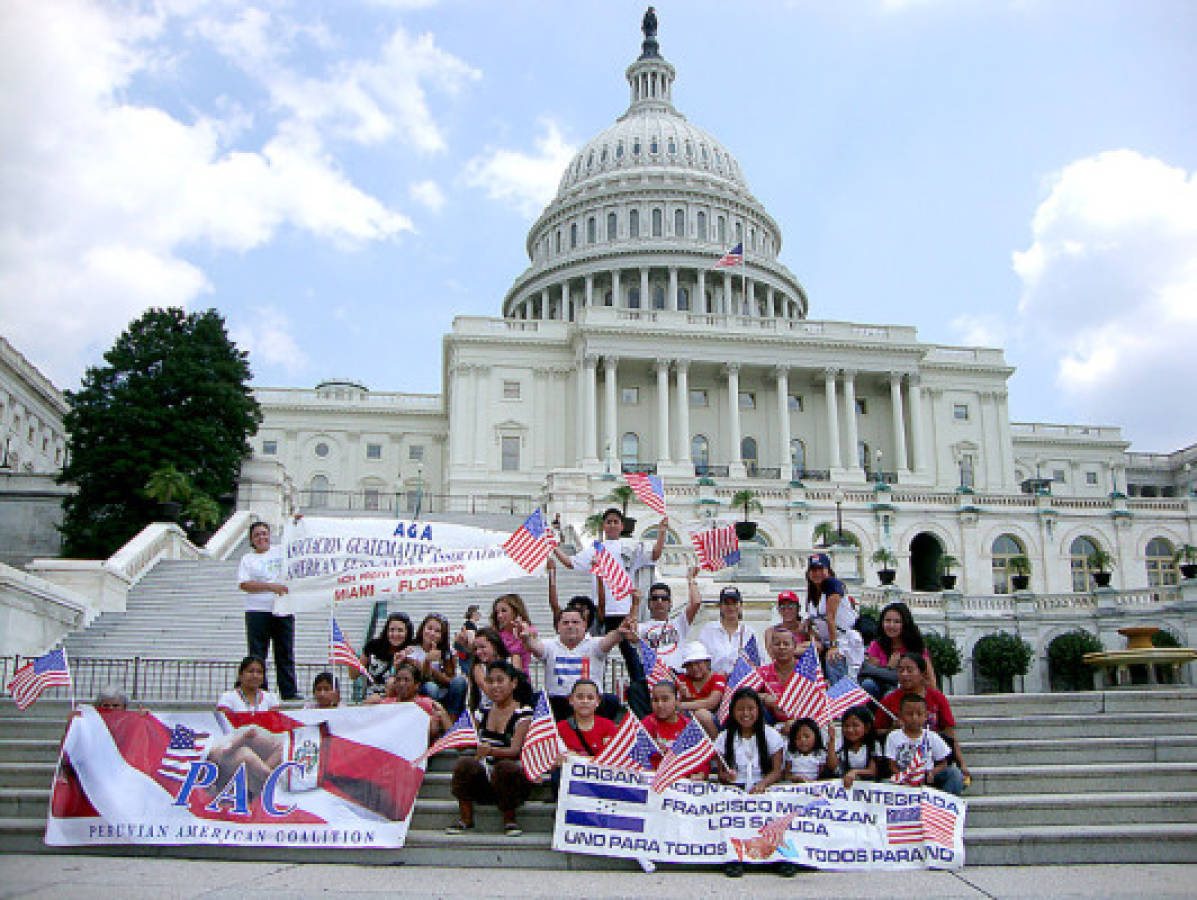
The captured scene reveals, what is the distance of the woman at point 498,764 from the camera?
9.09 metres

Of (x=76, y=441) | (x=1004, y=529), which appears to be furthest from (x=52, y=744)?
(x=1004, y=529)

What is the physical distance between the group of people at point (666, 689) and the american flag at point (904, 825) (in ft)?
1.41

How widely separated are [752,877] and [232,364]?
137ft

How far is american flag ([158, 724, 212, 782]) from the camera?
30.6 feet

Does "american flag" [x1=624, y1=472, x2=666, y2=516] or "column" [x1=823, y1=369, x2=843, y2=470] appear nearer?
"american flag" [x1=624, y1=472, x2=666, y2=516]

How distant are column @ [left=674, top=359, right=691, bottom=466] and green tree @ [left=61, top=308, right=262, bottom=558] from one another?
2566 cm

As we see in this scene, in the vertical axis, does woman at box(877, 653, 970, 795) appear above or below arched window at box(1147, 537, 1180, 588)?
below

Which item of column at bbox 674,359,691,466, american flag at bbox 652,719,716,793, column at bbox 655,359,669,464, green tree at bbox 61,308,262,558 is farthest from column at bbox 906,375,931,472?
american flag at bbox 652,719,716,793

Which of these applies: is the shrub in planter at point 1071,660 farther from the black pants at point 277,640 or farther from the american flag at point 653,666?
the black pants at point 277,640

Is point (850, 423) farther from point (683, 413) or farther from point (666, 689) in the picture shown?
point (666, 689)

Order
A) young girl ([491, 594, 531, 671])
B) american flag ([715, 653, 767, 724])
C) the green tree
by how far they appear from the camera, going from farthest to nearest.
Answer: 1. the green tree
2. young girl ([491, 594, 531, 671])
3. american flag ([715, 653, 767, 724])

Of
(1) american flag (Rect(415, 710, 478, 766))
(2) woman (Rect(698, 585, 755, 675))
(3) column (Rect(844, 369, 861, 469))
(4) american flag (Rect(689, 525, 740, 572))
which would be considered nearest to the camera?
(1) american flag (Rect(415, 710, 478, 766))

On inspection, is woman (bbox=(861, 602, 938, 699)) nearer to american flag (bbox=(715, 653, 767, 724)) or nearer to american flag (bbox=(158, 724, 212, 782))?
american flag (bbox=(715, 653, 767, 724))

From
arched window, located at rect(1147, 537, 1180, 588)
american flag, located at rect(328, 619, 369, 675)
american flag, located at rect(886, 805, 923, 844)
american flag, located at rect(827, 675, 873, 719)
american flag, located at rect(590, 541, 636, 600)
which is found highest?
arched window, located at rect(1147, 537, 1180, 588)
